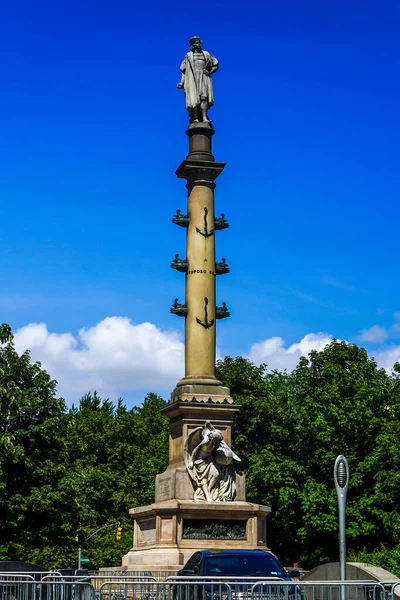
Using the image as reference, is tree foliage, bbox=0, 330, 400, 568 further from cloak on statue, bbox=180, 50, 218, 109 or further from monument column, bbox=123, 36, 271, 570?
cloak on statue, bbox=180, 50, 218, 109

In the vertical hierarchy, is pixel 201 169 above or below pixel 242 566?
above

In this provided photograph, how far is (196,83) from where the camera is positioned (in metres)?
31.3

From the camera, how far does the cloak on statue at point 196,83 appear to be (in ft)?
102

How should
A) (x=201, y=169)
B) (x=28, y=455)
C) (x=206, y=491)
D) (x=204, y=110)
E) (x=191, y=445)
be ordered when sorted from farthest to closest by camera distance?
(x=28, y=455), (x=204, y=110), (x=201, y=169), (x=191, y=445), (x=206, y=491)

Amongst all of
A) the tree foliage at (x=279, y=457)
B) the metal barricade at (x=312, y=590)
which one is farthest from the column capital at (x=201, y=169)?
the metal barricade at (x=312, y=590)

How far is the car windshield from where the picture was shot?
59.0ft

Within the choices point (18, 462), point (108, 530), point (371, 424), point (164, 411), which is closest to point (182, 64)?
point (164, 411)

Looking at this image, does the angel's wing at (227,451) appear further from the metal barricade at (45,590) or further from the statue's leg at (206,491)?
the metal barricade at (45,590)

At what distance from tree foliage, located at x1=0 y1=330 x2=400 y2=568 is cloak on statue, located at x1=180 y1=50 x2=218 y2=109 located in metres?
14.4

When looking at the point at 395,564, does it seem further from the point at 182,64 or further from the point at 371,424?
the point at 371,424

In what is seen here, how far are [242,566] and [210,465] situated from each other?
8.99 m

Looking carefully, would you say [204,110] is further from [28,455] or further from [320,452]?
[320,452]

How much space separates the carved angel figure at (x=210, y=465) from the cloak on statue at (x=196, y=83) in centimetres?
1029

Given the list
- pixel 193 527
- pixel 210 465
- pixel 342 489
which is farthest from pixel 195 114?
pixel 342 489
